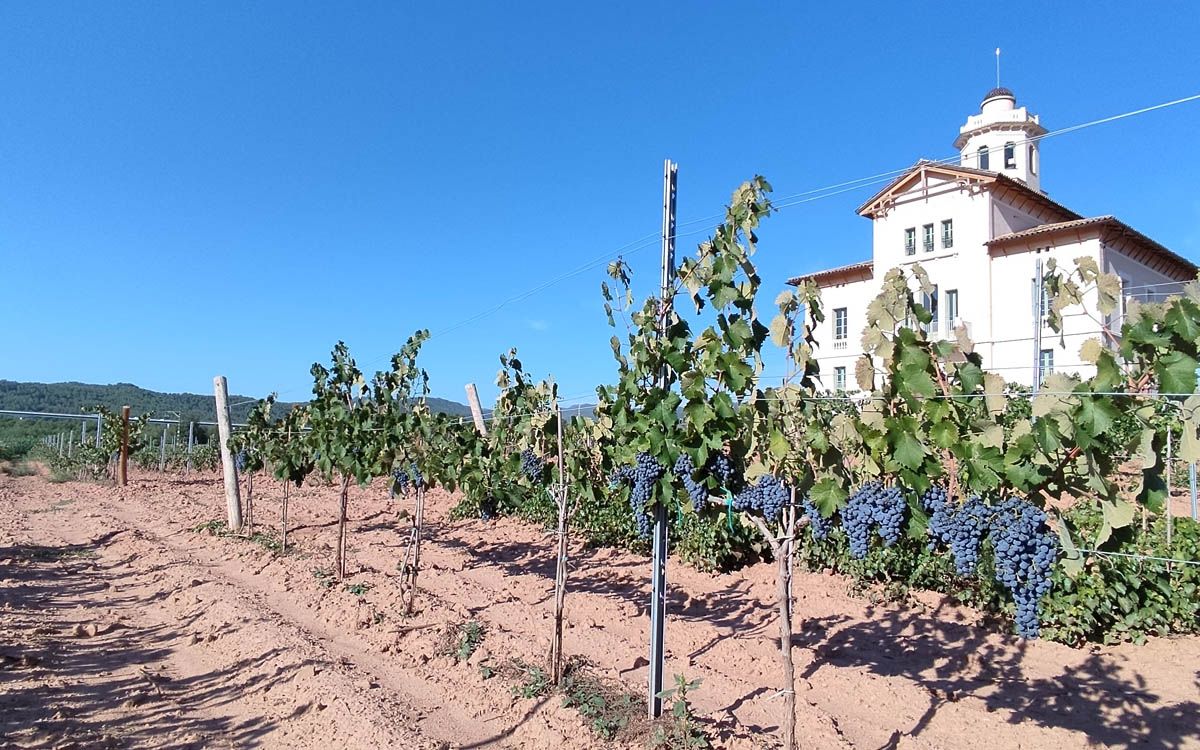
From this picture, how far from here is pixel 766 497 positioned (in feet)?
10.6

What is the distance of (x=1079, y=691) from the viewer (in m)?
4.68

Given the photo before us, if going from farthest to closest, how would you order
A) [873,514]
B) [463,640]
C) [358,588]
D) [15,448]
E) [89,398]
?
[89,398]
[15,448]
[358,588]
[463,640]
[873,514]

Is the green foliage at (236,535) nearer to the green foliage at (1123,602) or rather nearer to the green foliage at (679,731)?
the green foliage at (679,731)

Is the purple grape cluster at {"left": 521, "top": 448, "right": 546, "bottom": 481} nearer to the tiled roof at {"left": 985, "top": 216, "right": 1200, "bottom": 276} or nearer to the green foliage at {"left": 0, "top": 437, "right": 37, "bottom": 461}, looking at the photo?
the tiled roof at {"left": 985, "top": 216, "right": 1200, "bottom": 276}

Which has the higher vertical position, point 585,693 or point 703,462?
point 703,462

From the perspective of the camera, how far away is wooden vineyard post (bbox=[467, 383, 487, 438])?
807cm

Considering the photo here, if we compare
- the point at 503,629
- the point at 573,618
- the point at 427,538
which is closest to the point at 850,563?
the point at 573,618

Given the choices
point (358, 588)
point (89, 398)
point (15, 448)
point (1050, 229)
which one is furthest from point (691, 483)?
point (89, 398)

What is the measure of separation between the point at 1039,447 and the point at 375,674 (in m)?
3.96

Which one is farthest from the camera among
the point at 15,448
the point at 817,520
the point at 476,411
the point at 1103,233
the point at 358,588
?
the point at 15,448

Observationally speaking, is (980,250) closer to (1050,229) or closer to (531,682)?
(1050,229)

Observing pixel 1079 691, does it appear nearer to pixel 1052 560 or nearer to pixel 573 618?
pixel 1052 560

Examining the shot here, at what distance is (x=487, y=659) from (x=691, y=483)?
88.0 inches

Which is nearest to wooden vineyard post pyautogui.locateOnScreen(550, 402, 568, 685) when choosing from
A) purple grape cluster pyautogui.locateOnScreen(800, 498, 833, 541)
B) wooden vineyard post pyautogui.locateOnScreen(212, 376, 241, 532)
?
purple grape cluster pyautogui.locateOnScreen(800, 498, 833, 541)
